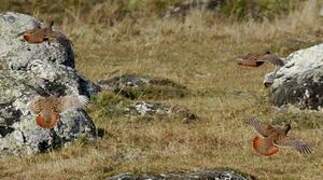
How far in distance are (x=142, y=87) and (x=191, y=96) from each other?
1014 mm

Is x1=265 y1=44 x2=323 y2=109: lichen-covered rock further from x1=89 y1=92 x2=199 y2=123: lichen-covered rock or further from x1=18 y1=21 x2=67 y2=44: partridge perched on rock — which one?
x1=18 y1=21 x2=67 y2=44: partridge perched on rock

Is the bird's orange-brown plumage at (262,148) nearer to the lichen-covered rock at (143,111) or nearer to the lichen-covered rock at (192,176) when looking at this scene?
the lichen-covered rock at (192,176)

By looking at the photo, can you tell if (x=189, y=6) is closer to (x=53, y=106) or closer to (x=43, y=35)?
(x=43, y=35)

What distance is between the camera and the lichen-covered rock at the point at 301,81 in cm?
1733

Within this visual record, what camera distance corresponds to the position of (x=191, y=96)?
20.2 metres

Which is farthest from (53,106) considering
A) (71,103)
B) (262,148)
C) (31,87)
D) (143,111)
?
(143,111)

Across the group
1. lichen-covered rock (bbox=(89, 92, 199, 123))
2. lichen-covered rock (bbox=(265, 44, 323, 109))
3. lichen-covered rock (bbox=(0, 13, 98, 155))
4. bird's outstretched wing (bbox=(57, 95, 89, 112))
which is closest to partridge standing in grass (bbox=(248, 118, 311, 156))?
bird's outstretched wing (bbox=(57, 95, 89, 112))

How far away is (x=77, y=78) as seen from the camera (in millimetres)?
17281

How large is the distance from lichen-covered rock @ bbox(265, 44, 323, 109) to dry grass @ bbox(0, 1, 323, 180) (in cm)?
40

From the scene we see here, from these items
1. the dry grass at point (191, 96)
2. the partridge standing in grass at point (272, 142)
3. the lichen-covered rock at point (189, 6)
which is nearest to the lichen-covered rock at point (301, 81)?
the dry grass at point (191, 96)

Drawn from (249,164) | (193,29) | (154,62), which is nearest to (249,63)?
(249,164)

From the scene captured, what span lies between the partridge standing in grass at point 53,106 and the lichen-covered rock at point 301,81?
596 cm

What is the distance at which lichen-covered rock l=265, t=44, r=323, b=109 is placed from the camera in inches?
682

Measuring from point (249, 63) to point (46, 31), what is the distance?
295cm
